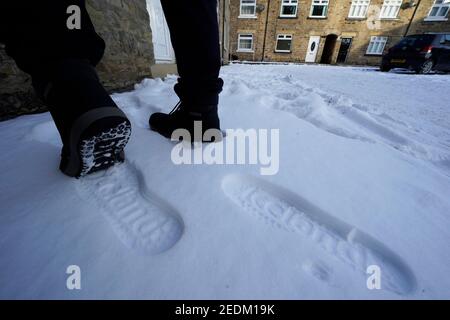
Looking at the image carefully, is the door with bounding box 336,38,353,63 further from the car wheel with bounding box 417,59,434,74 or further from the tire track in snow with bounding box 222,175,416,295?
the tire track in snow with bounding box 222,175,416,295

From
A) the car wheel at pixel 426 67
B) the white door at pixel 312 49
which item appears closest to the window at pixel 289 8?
the white door at pixel 312 49

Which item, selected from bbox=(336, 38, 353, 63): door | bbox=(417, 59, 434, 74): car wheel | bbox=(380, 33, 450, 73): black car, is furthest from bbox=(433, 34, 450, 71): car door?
bbox=(336, 38, 353, 63): door

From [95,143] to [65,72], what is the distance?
0.22m

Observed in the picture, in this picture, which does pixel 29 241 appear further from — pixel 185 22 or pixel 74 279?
pixel 185 22

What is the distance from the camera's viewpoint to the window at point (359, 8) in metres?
9.41

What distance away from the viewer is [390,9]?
9.49 meters

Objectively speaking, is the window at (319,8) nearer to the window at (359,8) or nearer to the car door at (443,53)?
the window at (359,8)

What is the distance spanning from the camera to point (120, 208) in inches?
23.2

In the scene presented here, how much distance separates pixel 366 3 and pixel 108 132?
1348 cm

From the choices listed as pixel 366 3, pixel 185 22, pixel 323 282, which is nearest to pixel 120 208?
pixel 323 282

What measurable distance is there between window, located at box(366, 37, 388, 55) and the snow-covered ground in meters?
12.3

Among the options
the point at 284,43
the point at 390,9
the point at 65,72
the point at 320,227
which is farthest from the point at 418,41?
the point at 65,72

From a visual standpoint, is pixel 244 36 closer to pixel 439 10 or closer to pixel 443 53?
pixel 443 53

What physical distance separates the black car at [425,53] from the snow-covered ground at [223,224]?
660cm
